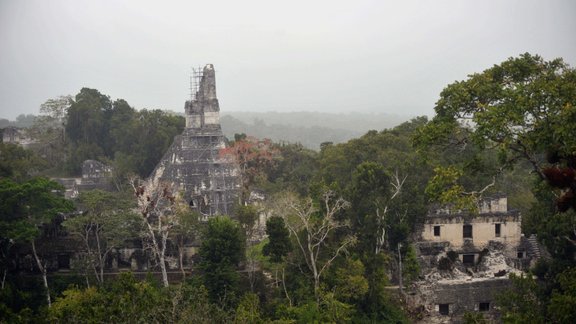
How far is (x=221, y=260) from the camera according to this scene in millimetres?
19891

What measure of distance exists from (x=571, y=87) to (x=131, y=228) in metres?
18.0

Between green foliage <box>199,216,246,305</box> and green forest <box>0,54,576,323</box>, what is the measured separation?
5cm

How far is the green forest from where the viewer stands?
12852mm

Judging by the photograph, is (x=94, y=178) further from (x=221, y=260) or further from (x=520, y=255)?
(x=520, y=255)

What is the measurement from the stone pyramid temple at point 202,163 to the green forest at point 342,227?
1.41 meters

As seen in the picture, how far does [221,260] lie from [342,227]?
554 cm

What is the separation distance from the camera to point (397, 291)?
22609mm

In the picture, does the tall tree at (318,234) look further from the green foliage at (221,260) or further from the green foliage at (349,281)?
the green foliage at (221,260)

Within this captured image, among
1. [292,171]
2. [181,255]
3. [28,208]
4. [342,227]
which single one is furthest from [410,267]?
[28,208]

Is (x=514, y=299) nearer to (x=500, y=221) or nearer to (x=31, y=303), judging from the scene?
(x=500, y=221)

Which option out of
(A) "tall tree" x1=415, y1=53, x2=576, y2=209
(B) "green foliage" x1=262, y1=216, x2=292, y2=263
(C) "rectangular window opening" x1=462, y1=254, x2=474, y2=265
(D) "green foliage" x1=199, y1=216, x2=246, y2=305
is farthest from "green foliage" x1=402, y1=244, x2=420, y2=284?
(A) "tall tree" x1=415, y1=53, x2=576, y2=209

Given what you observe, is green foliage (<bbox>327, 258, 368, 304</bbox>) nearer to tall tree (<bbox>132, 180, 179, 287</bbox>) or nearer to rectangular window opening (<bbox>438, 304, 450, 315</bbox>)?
rectangular window opening (<bbox>438, 304, 450, 315</bbox>)

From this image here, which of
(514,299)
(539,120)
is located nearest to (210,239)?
(514,299)

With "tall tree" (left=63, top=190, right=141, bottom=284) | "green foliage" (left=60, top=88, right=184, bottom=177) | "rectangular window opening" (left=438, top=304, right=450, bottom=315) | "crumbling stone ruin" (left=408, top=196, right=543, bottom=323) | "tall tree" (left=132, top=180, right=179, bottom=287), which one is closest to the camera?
"tall tree" (left=132, top=180, right=179, bottom=287)
